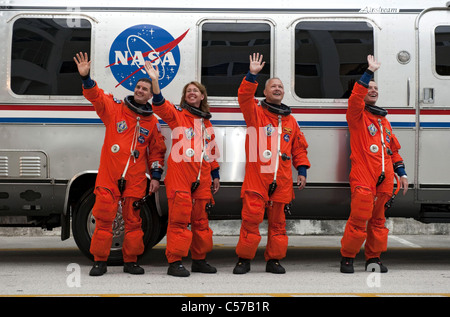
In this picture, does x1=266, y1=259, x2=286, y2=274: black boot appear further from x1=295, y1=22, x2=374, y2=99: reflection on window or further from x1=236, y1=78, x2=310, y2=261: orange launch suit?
x1=295, y1=22, x2=374, y2=99: reflection on window

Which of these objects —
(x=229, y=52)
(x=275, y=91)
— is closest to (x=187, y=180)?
(x=275, y=91)

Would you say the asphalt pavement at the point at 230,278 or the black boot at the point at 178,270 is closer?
the asphalt pavement at the point at 230,278

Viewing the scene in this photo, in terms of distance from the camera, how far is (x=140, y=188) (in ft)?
22.5

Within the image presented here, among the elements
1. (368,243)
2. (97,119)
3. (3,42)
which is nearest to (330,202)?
(368,243)

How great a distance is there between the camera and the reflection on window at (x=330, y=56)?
7238 millimetres

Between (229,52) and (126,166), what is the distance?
66.8 inches

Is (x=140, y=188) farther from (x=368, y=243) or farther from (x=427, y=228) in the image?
(x=427, y=228)

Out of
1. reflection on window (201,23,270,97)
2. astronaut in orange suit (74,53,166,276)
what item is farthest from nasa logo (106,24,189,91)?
astronaut in orange suit (74,53,166,276)

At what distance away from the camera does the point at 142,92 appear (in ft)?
22.5

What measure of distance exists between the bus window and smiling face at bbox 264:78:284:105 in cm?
205

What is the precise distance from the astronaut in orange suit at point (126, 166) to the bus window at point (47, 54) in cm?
41

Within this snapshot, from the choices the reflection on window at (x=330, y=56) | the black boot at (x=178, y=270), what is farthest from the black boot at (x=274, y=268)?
the reflection on window at (x=330, y=56)

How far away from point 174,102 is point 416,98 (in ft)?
8.63

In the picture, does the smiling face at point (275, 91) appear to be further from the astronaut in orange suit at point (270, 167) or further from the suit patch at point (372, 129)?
the suit patch at point (372, 129)
